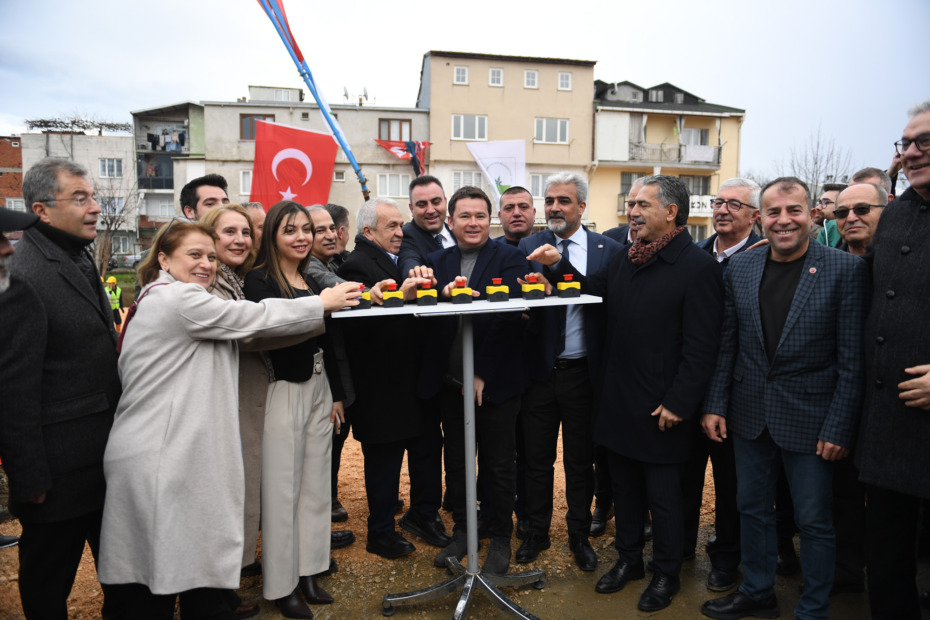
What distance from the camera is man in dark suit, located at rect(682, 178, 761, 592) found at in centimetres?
365

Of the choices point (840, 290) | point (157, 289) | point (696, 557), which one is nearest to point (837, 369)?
point (840, 290)

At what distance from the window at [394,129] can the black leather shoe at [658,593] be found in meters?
26.9

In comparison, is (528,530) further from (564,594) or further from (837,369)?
(837,369)

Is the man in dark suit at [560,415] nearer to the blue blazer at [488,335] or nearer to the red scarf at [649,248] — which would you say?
the blue blazer at [488,335]

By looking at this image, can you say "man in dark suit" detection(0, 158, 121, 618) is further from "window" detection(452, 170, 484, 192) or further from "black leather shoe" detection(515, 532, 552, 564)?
"window" detection(452, 170, 484, 192)

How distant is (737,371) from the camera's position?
10.7 feet

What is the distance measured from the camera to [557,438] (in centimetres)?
393

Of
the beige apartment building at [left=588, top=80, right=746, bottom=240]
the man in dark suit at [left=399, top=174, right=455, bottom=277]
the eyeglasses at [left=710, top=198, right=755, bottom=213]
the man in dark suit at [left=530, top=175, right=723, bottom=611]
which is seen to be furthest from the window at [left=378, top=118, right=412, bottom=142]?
the man in dark suit at [left=530, top=175, right=723, bottom=611]

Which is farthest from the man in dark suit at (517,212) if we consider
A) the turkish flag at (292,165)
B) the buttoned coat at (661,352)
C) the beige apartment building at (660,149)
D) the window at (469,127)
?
the beige apartment building at (660,149)

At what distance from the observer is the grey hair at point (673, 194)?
3424 mm

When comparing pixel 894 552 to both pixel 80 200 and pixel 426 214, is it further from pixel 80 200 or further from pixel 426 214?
pixel 80 200

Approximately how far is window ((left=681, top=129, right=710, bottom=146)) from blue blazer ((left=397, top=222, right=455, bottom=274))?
104ft

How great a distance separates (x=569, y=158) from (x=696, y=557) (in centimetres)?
2742

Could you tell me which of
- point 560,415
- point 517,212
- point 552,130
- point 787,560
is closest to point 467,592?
point 560,415
